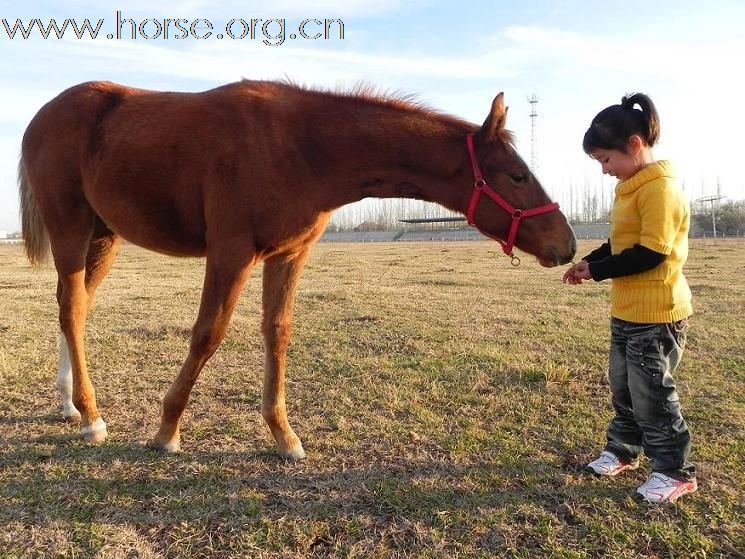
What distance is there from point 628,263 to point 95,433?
3366 mm

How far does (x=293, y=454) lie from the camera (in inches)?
122

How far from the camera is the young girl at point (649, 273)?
257cm

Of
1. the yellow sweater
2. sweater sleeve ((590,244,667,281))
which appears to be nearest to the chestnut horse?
sweater sleeve ((590,244,667,281))

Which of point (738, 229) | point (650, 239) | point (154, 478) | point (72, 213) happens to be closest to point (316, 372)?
point (154, 478)

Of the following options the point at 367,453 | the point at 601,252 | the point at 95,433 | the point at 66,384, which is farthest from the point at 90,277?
the point at 601,252

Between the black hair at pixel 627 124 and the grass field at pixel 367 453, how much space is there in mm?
1858

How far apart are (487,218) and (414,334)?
3.53m

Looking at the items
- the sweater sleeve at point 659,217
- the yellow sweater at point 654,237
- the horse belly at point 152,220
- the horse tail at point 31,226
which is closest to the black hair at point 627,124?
the yellow sweater at point 654,237

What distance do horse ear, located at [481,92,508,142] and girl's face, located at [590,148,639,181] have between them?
0.52 m

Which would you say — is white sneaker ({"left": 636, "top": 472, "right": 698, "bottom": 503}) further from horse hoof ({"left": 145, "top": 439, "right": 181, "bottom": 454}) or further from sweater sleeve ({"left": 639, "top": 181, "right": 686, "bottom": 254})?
horse hoof ({"left": 145, "top": 439, "right": 181, "bottom": 454})

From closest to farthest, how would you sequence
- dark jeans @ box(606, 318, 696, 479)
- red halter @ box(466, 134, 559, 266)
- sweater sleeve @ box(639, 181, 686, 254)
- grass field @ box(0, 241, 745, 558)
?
grass field @ box(0, 241, 745, 558), sweater sleeve @ box(639, 181, 686, 254), dark jeans @ box(606, 318, 696, 479), red halter @ box(466, 134, 559, 266)

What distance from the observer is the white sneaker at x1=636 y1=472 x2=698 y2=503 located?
259 cm

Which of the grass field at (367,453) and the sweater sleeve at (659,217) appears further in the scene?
the sweater sleeve at (659,217)

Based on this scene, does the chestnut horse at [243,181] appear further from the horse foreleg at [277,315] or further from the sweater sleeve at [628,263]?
the sweater sleeve at [628,263]
